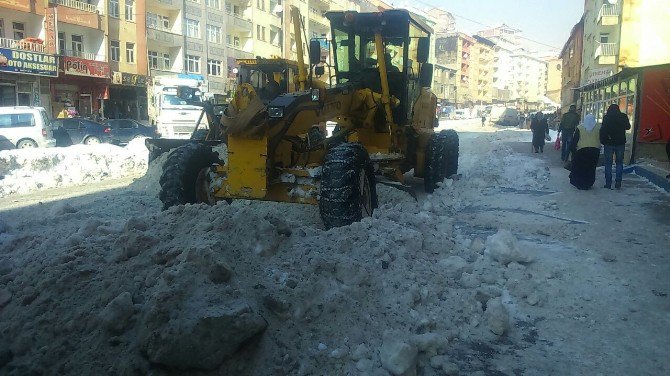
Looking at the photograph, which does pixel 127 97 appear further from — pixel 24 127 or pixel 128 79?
pixel 24 127

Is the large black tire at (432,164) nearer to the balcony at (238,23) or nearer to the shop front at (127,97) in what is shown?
the shop front at (127,97)

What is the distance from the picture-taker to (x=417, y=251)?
225 inches

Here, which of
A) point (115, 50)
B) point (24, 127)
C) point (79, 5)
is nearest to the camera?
point (24, 127)

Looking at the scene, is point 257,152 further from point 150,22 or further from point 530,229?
point 150,22

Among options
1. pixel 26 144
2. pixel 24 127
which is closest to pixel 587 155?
pixel 26 144

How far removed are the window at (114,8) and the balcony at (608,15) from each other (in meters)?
37.2

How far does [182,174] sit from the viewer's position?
707cm

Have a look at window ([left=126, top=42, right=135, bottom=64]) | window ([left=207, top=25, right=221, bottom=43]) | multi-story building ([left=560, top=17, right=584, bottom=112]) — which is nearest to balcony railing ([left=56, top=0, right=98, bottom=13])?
window ([left=126, top=42, right=135, bottom=64])

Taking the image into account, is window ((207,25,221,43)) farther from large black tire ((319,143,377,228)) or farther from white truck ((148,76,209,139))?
large black tire ((319,143,377,228))

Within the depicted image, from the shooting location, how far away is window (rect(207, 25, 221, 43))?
43.4 metres

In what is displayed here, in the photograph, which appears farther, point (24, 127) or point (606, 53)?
point (606, 53)

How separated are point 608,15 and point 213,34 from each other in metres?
32.1

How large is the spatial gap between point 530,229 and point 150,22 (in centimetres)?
3613

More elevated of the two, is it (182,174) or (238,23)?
(238,23)
